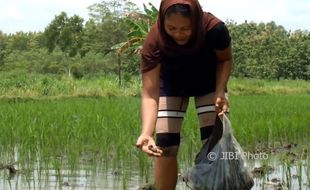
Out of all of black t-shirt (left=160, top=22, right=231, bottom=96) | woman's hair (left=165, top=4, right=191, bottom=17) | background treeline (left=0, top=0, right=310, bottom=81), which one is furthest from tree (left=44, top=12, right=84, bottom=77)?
woman's hair (left=165, top=4, right=191, bottom=17)

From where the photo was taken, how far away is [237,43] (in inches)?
1135

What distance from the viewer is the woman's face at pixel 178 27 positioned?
214cm

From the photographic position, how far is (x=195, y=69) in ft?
7.82

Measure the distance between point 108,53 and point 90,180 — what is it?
23617 mm

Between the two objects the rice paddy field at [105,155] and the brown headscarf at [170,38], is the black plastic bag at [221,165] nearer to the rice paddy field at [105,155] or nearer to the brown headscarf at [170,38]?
the brown headscarf at [170,38]

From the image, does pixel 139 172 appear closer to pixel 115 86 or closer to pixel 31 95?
pixel 31 95

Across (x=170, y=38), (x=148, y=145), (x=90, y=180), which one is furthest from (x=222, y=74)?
(x=90, y=180)

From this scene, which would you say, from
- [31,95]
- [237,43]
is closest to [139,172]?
[31,95]

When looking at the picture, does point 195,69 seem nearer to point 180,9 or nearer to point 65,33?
point 180,9

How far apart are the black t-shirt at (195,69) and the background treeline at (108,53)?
22.0 metres

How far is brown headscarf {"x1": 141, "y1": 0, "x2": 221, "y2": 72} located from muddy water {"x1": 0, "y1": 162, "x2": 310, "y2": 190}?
1.46 m

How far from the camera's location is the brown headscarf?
2.17m

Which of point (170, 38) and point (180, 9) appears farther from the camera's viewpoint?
point (170, 38)

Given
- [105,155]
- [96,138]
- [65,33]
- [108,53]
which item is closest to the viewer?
[105,155]
